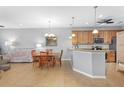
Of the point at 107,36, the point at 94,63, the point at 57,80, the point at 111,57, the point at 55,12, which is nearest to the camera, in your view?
the point at 57,80

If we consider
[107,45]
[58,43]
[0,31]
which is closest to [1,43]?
[0,31]

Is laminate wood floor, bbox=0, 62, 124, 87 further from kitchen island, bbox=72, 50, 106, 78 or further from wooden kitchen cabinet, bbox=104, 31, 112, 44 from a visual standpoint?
wooden kitchen cabinet, bbox=104, 31, 112, 44

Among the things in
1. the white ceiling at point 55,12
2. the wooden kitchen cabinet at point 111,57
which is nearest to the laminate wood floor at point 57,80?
the white ceiling at point 55,12

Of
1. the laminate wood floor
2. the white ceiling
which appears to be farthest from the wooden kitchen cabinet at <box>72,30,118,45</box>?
the laminate wood floor

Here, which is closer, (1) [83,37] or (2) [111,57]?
(2) [111,57]

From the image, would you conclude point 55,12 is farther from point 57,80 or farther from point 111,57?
point 111,57

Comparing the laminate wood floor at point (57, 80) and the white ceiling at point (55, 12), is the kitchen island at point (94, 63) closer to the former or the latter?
the laminate wood floor at point (57, 80)

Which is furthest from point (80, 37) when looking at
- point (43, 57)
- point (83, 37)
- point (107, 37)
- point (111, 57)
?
point (43, 57)

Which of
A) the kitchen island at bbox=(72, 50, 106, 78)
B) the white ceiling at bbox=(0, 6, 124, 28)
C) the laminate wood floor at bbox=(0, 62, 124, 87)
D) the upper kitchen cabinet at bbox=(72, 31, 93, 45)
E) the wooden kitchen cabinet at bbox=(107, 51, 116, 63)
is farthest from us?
the upper kitchen cabinet at bbox=(72, 31, 93, 45)

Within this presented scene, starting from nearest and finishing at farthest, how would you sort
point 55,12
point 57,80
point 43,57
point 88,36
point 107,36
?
point 57,80 < point 55,12 < point 43,57 < point 107,36 < point 88,36

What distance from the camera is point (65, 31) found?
1132 centimetres

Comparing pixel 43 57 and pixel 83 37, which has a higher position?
pixel 83 37

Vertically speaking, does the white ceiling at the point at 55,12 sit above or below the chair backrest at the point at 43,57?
above
